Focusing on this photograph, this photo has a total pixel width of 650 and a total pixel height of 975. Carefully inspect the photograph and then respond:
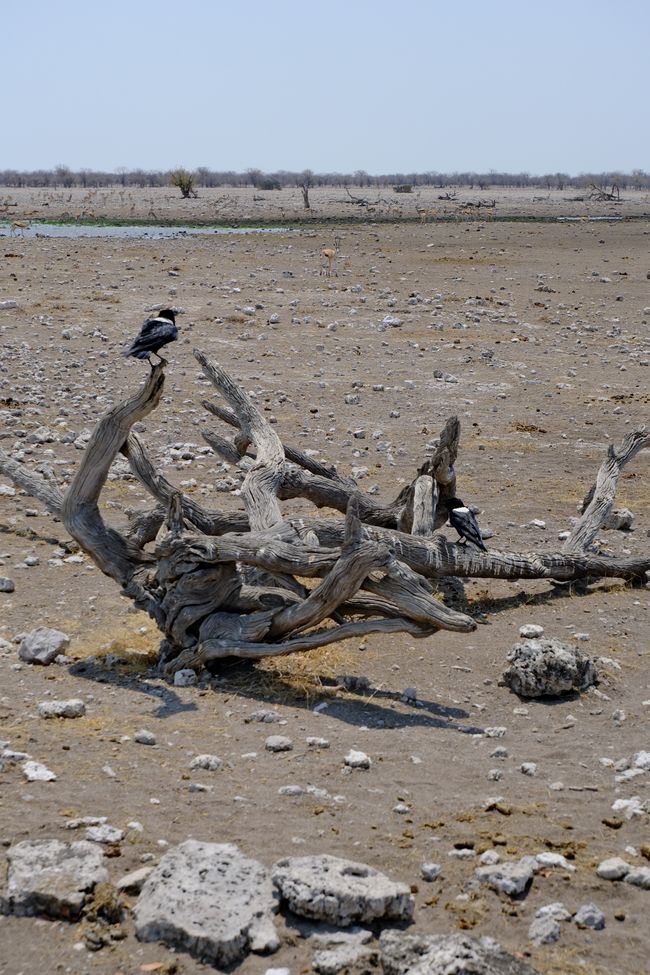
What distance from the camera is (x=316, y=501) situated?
9781 mm

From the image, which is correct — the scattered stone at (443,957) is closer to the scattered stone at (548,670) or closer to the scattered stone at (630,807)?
the scattered stone at (630,807)

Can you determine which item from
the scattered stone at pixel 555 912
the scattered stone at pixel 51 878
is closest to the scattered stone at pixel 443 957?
the scattered stone at pixel 555 912

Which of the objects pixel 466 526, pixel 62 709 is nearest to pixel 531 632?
pixel 466 526

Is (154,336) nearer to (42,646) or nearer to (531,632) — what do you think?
(42,646)

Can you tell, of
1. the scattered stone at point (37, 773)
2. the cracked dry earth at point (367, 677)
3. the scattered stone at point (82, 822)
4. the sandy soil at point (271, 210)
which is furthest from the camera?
the sandy soil at point (271, 210)

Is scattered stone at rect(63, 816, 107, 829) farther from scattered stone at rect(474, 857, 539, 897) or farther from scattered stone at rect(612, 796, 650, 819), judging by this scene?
scattered stone at rect(612, 796, 650, 819)

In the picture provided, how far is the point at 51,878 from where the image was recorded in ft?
15.5

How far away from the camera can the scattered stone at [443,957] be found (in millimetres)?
4141

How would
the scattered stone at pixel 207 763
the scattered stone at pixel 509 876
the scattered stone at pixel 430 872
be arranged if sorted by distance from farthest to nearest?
the scattered stone at pixel 207 763, the scattered stone at pixel 430 872, the scattered stone at pixel 509 876

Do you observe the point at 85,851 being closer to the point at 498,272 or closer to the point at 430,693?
the point at 430,693

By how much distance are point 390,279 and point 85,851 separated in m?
21.3

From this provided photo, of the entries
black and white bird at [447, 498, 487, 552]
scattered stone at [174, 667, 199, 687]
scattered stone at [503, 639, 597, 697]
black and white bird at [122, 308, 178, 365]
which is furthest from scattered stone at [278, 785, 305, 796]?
black and white bird at [447, 498, 487, 552]

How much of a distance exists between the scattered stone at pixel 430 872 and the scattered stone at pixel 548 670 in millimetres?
2434

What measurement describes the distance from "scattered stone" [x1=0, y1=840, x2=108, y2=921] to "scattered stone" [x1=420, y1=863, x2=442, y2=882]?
1.27 m
